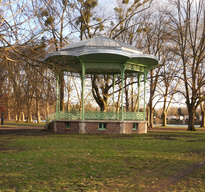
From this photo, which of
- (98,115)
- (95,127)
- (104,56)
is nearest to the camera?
(104,56)

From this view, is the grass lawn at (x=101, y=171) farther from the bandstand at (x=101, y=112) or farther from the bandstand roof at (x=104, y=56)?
the bandstand roof at (x=104, y=56)

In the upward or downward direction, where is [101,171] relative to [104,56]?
downward

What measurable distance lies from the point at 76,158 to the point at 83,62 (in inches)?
476

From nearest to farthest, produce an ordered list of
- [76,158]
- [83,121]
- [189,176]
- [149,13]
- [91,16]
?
[189,176], [76,158], [83,121], [91,16], [149,13]

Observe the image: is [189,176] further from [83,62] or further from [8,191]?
[83,62]

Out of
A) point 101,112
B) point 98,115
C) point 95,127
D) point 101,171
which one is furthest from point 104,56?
point 101,171

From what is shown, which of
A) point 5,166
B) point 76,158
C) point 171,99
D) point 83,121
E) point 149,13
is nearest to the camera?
point 5,166

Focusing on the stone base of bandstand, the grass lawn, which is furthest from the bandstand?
the grass lawn

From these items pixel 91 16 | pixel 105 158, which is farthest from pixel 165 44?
pixel 105 158

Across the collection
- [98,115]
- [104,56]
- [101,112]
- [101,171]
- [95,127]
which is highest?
[104,56]

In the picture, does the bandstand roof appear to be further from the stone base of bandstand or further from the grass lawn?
the grass lawn

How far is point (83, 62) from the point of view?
20.0 meters

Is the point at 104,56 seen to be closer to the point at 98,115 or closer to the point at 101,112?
the point at 101,112

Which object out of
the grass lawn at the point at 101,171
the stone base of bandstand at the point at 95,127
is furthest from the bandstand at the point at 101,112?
the grass lawn at the point at 101,171
